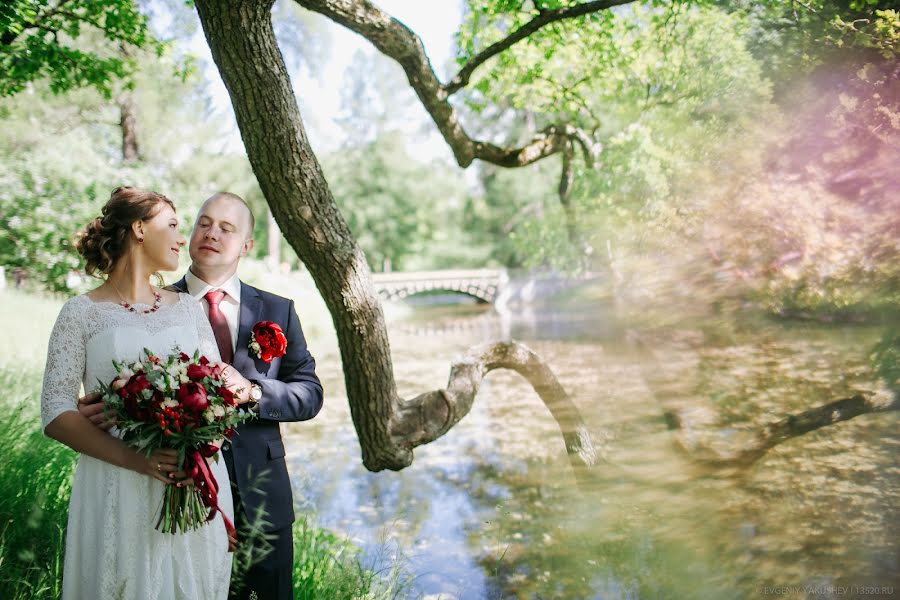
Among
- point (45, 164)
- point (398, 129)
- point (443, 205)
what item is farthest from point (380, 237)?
point (45, 164)

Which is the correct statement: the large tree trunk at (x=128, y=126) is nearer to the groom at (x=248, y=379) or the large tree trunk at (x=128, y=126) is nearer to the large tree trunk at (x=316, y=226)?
the large tree trunk at (x=316, y=226)

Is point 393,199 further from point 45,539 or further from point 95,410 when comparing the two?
point 95,410

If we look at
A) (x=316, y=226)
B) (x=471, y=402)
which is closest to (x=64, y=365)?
(x=316, y=226)

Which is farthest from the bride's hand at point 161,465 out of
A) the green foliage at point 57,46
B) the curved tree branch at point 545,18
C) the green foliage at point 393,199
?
the green foliage at point 393,199

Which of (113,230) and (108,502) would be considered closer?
(108,502)

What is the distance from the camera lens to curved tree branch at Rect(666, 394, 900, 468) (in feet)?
13.9

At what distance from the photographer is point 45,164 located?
39.3 ft

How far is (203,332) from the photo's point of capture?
200 centimetres

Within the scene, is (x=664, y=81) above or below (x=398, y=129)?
below

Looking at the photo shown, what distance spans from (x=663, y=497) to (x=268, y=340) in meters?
4.15

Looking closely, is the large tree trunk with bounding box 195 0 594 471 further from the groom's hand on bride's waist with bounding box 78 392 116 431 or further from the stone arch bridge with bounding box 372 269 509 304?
the stone arch bridge with bounding box 372 269 509 304

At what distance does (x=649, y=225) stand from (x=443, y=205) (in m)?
26.5

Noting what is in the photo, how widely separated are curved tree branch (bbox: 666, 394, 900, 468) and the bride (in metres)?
4.26

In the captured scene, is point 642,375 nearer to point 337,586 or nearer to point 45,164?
point 337,586
